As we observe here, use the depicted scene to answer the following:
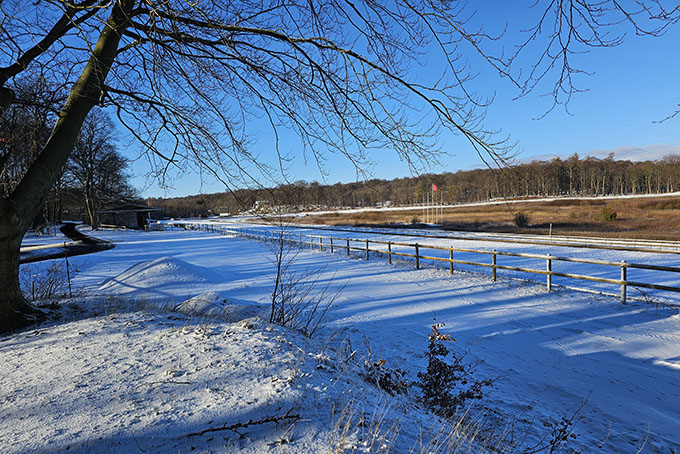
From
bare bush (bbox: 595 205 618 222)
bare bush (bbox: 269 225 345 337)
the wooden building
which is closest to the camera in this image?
bare bush (bbox: 269 225 345 337)

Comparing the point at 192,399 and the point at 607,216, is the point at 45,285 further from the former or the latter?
the point at 607,216

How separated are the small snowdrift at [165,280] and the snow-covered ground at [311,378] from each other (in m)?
4.57

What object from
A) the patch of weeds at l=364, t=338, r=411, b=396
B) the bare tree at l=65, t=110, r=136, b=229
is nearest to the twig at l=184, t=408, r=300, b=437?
the patch of weeds at l=364, t=338, r=411, b=396

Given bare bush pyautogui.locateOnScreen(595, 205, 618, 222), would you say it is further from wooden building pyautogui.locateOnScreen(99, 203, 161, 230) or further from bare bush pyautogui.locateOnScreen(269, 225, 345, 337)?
wooden building pyautogui.locateOnScreen(99, 203, 161, 230)

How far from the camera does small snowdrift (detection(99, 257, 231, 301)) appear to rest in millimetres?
11633

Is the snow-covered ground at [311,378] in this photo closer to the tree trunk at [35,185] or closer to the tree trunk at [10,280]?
the tree trunk at [10,280]

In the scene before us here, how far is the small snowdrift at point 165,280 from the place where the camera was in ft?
38.2

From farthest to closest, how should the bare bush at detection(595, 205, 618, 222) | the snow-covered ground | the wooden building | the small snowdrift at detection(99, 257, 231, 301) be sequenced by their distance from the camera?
the wooden building < the bare bush at detection(595, 205, 618, 222) < the small snowdrift at detection(99, 257, 231, 301) < the snow-covered ground

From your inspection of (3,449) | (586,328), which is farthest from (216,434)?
(586,328)

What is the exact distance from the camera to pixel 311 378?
3184mm

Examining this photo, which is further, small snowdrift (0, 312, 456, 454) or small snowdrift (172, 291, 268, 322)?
small snowdrift (172, 291, 268, 322)

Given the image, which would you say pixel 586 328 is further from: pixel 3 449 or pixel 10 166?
pixel 10 166

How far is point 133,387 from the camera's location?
291 cm

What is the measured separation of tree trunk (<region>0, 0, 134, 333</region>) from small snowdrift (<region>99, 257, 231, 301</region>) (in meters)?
5.74
